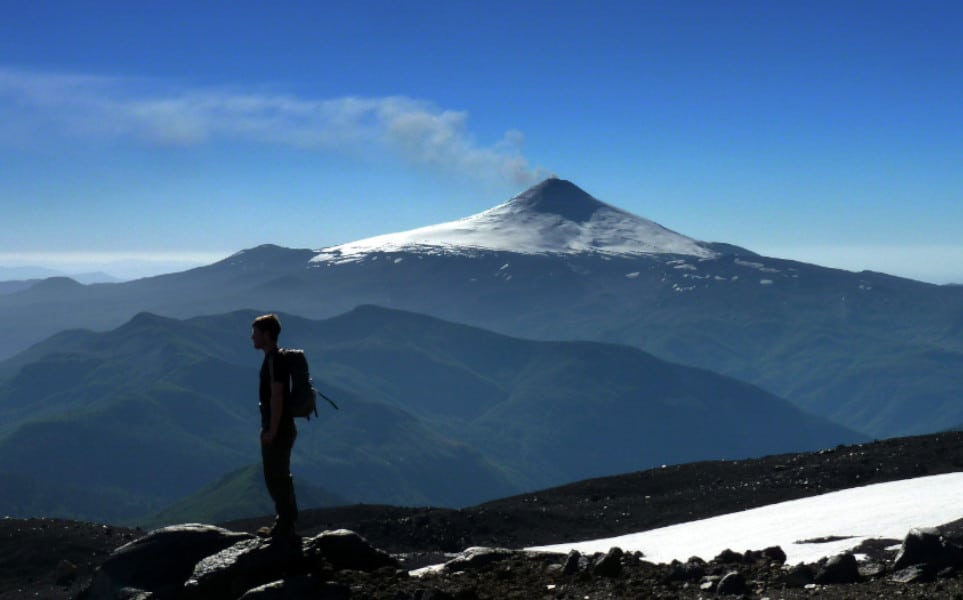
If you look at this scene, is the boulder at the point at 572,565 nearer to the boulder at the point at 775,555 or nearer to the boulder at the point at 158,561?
the boulder at the point at 775,555

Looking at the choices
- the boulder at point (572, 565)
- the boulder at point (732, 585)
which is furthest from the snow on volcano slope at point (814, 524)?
the boulder at point (732, 585)

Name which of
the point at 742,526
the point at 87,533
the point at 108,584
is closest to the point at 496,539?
the point at 742,526

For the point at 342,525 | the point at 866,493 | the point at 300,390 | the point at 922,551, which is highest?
the point at 300,390

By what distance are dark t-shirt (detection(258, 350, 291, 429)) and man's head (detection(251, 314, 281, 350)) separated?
0.20 m

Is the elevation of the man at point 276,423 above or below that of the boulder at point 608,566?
above

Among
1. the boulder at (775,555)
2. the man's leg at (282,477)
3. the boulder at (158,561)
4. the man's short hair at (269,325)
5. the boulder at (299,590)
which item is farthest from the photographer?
the boulder at (775,555)

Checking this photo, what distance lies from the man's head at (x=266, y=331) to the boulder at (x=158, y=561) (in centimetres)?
399

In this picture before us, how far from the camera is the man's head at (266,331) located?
660 inches

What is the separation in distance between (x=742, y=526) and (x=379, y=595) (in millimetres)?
19177

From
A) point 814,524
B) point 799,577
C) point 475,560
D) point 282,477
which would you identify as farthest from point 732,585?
point 814,524

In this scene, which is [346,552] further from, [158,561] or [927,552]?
[927,552]

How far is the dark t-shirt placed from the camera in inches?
659

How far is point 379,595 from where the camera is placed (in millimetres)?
16312

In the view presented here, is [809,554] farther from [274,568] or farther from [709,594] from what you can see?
[274,568]
